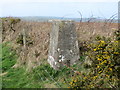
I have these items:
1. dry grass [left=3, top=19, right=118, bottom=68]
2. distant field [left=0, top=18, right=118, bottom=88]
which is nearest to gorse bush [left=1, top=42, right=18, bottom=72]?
distant field [left=0, top=18, right=118, bottom=88]

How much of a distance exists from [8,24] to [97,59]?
12618mm

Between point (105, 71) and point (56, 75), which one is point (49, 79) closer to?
point (56, 75)

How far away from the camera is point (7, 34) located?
48.2 ft

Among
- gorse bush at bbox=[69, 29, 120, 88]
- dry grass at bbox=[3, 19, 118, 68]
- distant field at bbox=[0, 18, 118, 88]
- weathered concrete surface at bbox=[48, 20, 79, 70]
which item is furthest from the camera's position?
dry grass at bbox=[3, 19, 118, 68]

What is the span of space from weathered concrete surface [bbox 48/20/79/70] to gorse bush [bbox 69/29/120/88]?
2153 mm

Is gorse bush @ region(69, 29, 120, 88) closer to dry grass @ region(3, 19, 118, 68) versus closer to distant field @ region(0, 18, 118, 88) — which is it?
distant field @ region(0, 18, 118, 88)

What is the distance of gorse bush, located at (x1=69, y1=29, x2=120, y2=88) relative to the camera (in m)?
3.91

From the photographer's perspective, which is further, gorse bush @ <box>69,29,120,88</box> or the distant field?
the distant field

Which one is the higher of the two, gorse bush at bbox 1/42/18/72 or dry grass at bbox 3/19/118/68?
dry grass at bbox 3/19/118/68

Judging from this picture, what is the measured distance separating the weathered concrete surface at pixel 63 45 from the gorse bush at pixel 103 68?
7.06 ft

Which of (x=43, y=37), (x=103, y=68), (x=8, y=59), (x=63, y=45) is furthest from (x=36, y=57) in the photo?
(x=103, y=68)

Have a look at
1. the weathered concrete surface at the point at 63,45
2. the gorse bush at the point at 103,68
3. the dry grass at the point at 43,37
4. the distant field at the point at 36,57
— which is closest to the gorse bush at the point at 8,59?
the distant field at the point at 36,57

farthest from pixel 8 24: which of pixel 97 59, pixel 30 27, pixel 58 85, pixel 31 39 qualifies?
pixel 97 59

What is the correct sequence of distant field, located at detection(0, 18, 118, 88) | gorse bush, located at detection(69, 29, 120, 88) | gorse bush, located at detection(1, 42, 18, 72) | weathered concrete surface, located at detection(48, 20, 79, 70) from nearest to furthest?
gorse bush, located at detection(69, 29, 120, 88) < distant field, located at detection(0, 18, 118, 88) < weathered concrete surface, located at detection(48, 20, 79, 70) < gorse bush, located at detection(1, 42, 18, 72)
